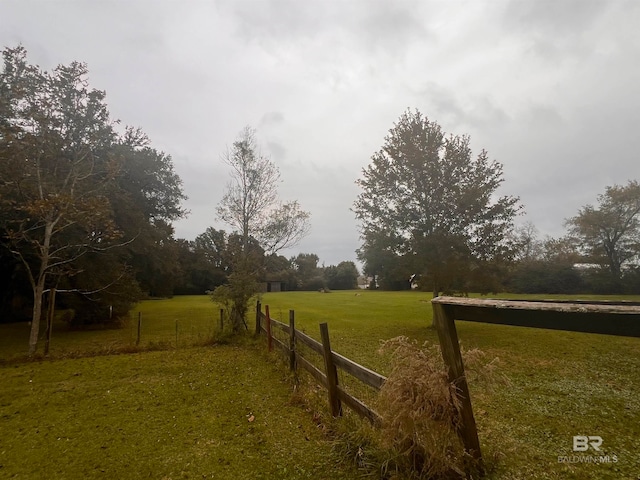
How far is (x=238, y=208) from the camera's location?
1525cm

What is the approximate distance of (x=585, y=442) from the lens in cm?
Answer: 445

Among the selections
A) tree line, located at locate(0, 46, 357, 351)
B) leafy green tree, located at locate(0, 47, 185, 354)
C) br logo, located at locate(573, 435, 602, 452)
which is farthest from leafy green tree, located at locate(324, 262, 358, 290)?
br logo, located at locate(573, 435, 602, 452)

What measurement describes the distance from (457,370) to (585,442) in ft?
11.3

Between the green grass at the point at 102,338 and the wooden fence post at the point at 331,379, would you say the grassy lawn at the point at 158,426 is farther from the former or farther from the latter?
the green grass at the point at 102,338

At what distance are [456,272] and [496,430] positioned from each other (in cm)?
1043

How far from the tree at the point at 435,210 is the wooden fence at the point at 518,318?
12.1m

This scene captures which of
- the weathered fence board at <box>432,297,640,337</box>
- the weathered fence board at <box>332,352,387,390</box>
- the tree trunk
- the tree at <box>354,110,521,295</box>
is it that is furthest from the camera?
the tree at <box>354,110,521,295</box>

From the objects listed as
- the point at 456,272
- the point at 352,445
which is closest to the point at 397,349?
the point at 352,445

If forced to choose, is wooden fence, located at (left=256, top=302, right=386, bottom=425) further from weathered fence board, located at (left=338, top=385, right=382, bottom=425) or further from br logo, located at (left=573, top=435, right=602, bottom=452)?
br logo, located at (left=573, top=435, right=602, bottom=452)

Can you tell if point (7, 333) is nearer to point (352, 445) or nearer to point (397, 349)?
point (352, 445)

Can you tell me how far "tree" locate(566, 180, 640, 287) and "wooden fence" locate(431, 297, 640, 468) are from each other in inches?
1571

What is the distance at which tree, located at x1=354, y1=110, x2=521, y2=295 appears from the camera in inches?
565

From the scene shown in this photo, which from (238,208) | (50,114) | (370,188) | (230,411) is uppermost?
(50,114)

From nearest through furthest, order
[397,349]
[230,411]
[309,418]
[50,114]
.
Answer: [397,349], [309,418], [230,411], [50,114]
